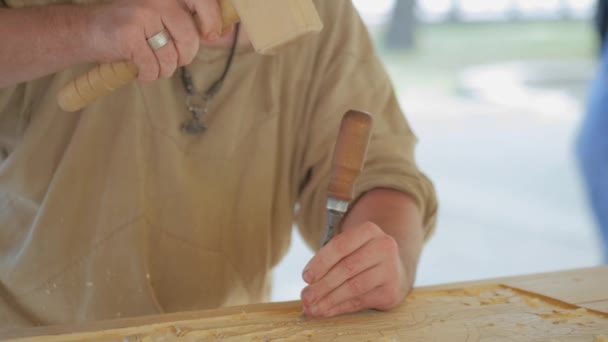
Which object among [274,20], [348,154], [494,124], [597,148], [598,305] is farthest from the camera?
[494,124]

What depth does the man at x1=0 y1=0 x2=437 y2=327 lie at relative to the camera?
131 centimetres

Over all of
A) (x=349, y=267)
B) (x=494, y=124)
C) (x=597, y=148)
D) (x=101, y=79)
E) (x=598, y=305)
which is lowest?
(x=598, y=305)

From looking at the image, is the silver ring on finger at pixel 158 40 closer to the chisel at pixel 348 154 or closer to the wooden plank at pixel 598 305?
the chisel at pixel 348 154

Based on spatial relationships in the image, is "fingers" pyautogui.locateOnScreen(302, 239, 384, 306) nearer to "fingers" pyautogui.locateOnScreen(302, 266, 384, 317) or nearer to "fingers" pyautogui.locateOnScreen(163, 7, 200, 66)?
"fingers" pyautogui.locateOnScreen(302, 266, 384, 317)

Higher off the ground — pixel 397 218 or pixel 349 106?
pixel 349 106

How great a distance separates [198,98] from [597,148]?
70.5 inches

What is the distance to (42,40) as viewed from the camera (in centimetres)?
113

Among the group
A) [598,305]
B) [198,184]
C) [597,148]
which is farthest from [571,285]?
[597,148]

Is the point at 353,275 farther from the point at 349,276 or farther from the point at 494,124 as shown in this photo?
the point at 494,124

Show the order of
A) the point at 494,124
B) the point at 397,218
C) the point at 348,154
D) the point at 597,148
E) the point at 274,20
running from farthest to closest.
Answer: the point at 494,124, the point at 597,148, the point at 397,218, the point at 348,154, the point at 274,20

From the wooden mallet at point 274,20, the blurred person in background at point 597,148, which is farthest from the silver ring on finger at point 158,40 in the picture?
the blurred person in background at point 597,148

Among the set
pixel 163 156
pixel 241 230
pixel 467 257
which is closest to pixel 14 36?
pixel 163 156

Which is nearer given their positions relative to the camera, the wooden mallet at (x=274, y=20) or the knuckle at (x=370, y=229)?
the wooden mallet at (x=274, y=20)

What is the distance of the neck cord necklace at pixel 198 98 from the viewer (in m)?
1.37
